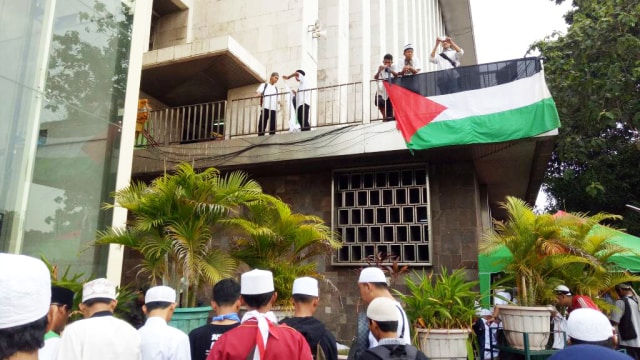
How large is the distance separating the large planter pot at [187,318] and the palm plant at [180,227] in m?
0.46

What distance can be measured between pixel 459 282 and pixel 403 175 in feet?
12.0

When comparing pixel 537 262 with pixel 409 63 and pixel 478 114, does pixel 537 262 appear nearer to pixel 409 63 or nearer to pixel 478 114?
pixel 478 114

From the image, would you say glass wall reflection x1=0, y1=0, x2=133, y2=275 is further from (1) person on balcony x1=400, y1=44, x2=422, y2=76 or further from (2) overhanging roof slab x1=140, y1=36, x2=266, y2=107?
(1) person on balcony x1=400, y1=44, x2=422, y2=76

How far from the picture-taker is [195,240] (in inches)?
232

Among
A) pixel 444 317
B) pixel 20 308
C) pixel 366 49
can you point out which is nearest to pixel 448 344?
pixel 444 317

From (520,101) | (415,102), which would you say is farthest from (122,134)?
(520,101)

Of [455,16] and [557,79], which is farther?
[455,16]

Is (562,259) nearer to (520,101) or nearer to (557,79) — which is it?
(520,101)

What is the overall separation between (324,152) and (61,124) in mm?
4334

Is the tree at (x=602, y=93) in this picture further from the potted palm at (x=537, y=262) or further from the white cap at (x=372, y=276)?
the white cap at (x=372, y=276)

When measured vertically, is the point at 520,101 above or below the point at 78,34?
below

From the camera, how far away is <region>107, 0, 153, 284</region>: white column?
7.28 m

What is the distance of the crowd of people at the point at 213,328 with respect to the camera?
5.54 ft

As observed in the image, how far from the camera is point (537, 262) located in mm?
6145
